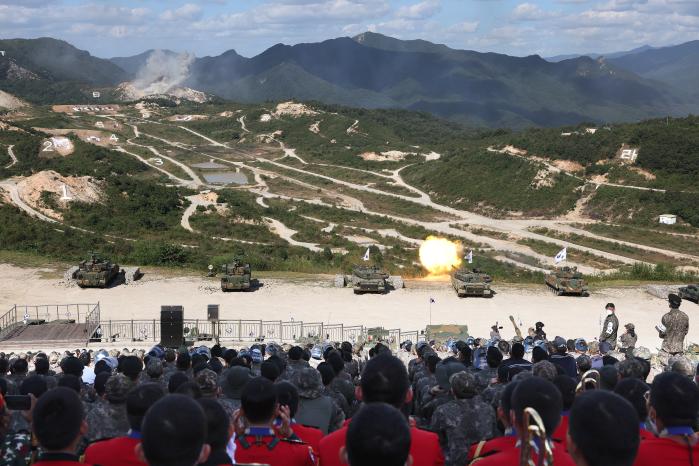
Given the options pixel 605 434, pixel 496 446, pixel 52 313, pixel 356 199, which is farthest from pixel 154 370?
pixel 356 199

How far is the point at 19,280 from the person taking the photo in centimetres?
3453

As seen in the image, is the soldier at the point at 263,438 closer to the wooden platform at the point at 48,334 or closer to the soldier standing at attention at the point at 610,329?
the soldier standing at attention at the point at 610,329

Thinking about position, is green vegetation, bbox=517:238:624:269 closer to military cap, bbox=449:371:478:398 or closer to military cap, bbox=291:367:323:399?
military cap, bbox=449:371:478:398

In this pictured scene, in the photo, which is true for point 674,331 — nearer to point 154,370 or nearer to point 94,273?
point 154,370

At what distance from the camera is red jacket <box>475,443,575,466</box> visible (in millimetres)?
5385

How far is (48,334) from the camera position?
24.8 meters

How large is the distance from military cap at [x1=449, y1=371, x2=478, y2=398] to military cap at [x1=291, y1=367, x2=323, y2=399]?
1.55 m

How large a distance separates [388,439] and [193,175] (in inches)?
3611

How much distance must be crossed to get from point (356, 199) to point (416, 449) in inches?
3001

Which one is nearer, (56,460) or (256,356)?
(56,460)

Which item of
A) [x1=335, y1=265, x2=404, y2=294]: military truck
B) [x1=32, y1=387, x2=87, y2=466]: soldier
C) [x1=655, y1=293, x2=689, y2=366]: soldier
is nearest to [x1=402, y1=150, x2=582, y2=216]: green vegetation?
[x1=335, y1=265, x2=404, y2=294]: military truck

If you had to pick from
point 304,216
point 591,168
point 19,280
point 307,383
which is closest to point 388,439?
point 307,383

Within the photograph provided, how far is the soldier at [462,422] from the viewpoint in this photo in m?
7.80

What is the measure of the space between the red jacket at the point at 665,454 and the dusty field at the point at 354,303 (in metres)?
21.9
